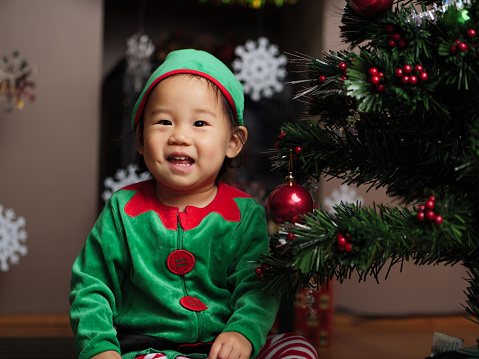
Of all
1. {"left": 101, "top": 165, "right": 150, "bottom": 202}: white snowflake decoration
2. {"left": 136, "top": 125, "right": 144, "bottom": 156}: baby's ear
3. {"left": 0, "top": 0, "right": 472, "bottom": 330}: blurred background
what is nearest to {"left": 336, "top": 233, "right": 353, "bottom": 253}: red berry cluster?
{"left": 136, "top": 125, "right": 144, "bottom": 156}: baby's ear

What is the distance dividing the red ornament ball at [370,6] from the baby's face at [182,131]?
0.97 ft

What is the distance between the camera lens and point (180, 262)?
890mm

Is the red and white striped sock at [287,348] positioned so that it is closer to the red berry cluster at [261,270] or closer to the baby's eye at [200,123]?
the red berry cluster at [261,270]

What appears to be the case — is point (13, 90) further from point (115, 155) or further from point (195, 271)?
point (195, 271)

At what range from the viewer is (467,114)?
733 millimetres

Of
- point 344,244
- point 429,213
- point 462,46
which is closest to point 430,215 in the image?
point 429,213

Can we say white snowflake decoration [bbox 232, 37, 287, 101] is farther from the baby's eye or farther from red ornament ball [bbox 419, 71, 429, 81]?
red ornament ball [bbox 419, 71, 429, 81]

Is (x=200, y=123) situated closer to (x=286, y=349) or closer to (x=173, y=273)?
(x=173, y=273)

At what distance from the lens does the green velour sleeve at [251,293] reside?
83 cm

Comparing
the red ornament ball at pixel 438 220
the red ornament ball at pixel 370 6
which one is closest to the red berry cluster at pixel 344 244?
the red ornament ball at pixel 438 220

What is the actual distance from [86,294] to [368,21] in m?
0.62

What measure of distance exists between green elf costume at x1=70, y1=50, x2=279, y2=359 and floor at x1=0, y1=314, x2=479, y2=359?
99cm

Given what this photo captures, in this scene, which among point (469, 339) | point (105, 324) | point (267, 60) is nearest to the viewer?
point (105, 324)

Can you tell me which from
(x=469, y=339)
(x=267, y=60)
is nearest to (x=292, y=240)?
(x=469, y=339)
